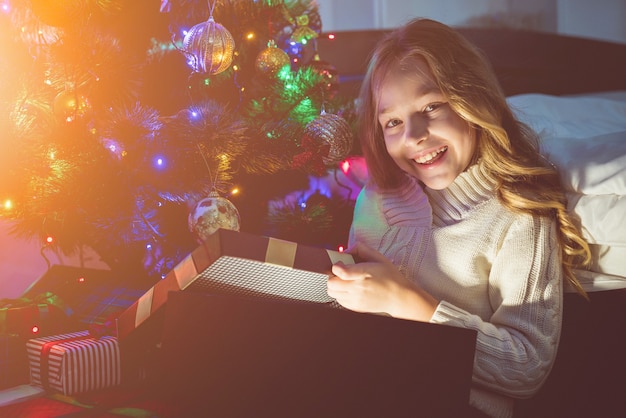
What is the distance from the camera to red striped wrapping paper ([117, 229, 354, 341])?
653 mm

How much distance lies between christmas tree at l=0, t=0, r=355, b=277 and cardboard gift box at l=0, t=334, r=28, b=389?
22 cm

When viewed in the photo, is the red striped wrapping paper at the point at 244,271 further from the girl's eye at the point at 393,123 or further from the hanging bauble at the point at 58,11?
the hanging bauble at the point at 58,11

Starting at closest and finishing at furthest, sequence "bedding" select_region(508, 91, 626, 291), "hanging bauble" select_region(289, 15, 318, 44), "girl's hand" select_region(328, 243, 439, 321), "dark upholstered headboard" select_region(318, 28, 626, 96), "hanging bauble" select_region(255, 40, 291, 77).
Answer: "girl's hand" select_region(328, 243, 439, 321) → "bedding" select_region(508, 91, 626, 291) → "hanging bauble" select_region(255, 40, 291, 77) → "hanging bauble" select_region(289, 15, 318, 44) → "dark upholstered headboard" select_region(318, 28, 626, 96)

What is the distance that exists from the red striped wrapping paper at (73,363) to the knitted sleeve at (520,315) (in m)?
0.62


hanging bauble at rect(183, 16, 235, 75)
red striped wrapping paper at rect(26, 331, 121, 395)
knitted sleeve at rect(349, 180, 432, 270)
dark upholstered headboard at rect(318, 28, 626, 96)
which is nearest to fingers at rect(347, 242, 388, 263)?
knitted sleeve at rect(349, 180, 432, 270)

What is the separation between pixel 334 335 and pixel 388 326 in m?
0.06

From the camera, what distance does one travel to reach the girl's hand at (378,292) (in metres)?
0.77

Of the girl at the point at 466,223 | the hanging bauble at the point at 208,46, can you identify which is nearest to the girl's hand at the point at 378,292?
the girl at the point at 466,223

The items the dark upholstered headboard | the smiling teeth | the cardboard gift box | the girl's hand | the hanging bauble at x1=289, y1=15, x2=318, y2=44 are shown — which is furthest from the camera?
the dark upholstered headboard

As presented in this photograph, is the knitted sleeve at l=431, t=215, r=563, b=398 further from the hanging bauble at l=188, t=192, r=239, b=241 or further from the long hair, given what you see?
the hanging bauble at l=188, t=192, r=239, b=241

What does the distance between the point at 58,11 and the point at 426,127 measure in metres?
0.61

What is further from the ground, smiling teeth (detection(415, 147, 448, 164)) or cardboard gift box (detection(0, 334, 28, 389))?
smiling teeth (detection(415, 147, 448, 164))

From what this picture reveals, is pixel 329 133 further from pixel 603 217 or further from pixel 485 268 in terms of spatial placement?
pixel 603 217

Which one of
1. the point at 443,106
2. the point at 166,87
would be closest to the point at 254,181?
the point at 166,87
